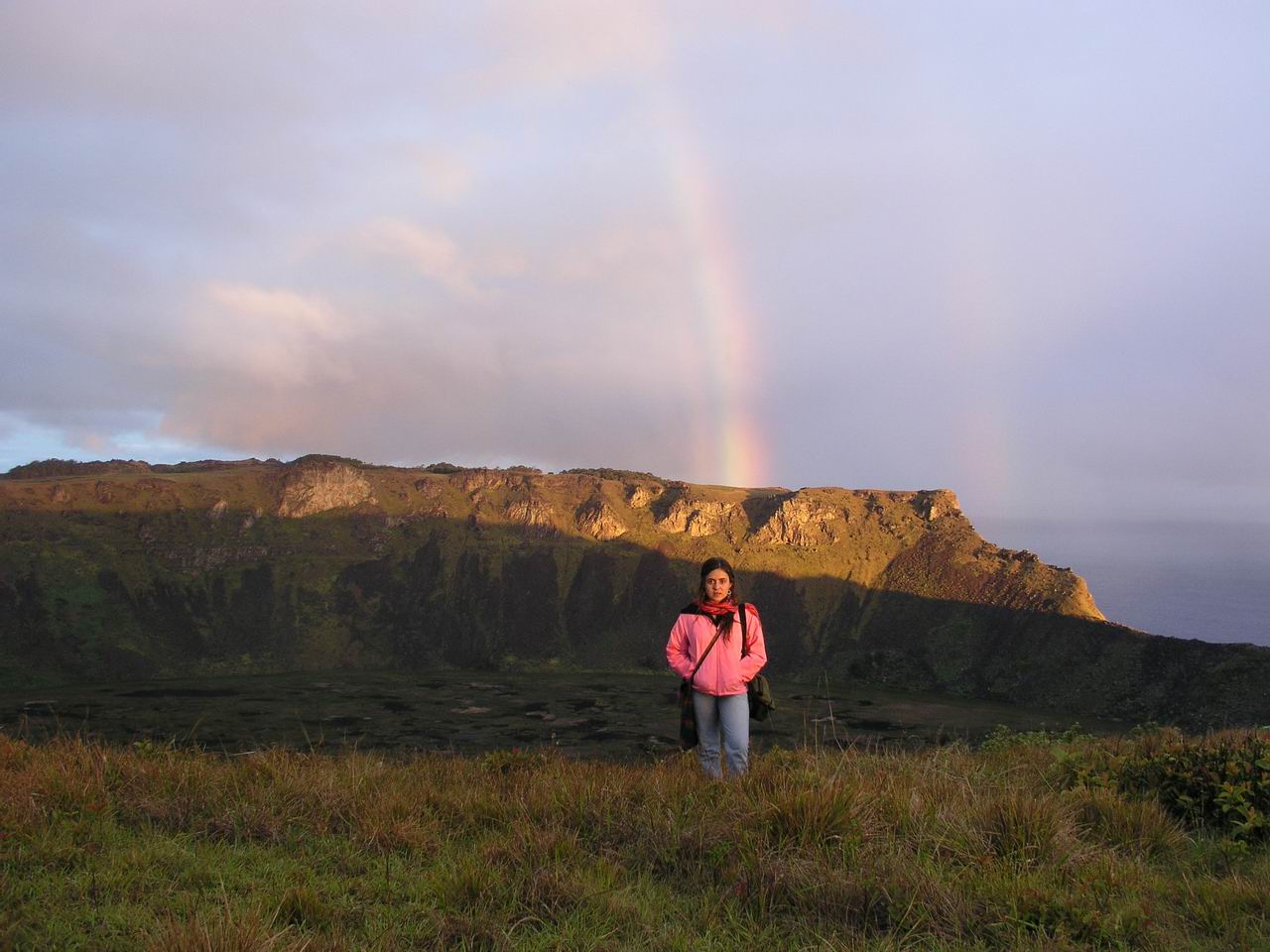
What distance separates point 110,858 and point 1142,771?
8.76 metres

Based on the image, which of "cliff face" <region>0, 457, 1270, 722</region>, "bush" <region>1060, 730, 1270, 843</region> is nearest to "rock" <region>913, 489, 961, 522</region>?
"cliff face" <region>0, 457, 1270, 722</region>

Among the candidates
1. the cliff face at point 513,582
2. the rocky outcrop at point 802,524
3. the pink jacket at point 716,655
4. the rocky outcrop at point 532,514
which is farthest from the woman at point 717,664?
the rocky outcrop at point 532,514

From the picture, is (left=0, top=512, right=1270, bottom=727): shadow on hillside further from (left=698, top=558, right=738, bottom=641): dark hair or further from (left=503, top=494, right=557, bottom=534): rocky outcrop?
(left=698, top=558, right=738, bottom=641): dark hair

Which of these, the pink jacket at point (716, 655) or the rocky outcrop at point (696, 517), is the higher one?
the rocky outcrop at point (696, 517)

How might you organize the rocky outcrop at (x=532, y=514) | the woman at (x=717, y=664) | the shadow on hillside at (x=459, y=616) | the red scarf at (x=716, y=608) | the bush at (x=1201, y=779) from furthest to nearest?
the rocky outcrop at (x=532, y=514) < the shadow on hillside at (x=459, y=616) < the red scarf at (x=716, y=608) < the woman at (x=717, y=664) < the bush at (x=1201, y=779)

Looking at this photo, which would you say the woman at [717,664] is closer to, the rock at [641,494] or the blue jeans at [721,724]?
the blue jeans at [721,724]

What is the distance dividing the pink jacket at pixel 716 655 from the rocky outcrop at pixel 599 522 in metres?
114

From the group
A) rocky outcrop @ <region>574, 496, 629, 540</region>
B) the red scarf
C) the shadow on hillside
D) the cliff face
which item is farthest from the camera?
rocky outcrop @ <region>574, 496, 629, 540</region>

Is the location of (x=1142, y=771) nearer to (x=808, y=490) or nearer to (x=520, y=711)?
(x=520, y=711)

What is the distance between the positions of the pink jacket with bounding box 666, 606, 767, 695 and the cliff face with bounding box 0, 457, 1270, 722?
79654 millimetres

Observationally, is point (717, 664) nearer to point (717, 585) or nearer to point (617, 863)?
point (717, 585)

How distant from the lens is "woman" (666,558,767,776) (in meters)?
8.28

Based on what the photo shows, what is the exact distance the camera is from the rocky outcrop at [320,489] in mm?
119062

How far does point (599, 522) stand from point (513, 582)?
18360 mm
